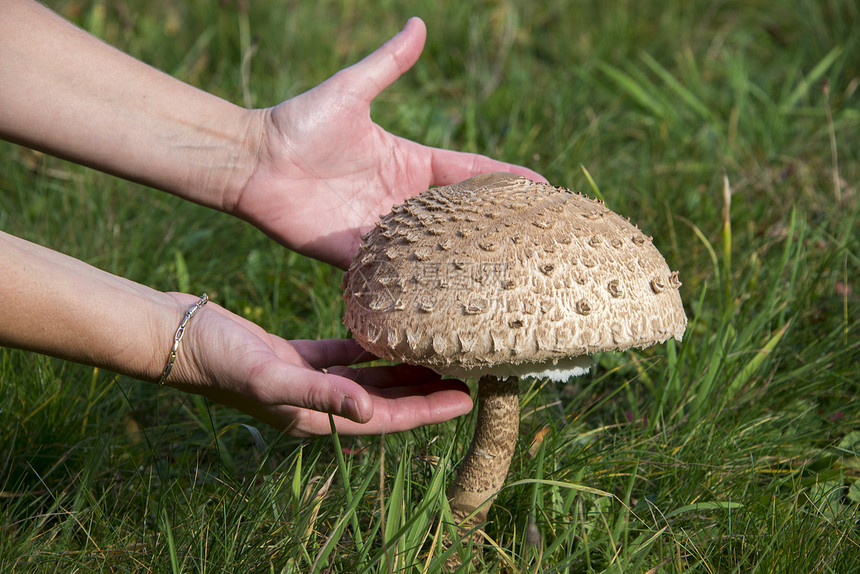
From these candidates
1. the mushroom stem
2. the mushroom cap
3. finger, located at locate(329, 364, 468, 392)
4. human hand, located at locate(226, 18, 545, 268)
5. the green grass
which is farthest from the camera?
human hand, located at locate(226, 18, 545, 268)

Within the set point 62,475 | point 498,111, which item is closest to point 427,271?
point 62,475

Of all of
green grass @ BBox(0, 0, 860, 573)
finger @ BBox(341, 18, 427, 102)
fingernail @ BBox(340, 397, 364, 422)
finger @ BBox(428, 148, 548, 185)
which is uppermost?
finger @ BBox(341, 18, 427, 102)

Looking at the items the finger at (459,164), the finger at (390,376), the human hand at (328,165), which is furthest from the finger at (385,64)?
the finger at (390,376)

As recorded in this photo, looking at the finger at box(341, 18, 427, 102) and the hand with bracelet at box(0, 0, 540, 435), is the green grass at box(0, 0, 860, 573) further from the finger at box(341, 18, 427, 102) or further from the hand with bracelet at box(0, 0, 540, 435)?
the finger at box(341, 18, 427, 102)

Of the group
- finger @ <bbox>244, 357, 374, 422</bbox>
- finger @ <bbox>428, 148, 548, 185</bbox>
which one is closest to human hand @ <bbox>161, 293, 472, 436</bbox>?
finger @ <bbox>244, 357, 374, 422</bbox>

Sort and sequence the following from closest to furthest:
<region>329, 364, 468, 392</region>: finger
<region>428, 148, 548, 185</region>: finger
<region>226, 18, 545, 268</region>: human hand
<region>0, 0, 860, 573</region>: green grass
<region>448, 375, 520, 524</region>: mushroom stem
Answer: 1. <region>0, 0, 860, 573</region>: green grass
2. <region>448, 375, 520, 524</region>: mushroom stem
3. <region>329, 364, 468, 392</region>: finger
4. <region>226, 18, 545, 268</region>: human hand
5. <region>428, 148, 548, 185</region>: finger

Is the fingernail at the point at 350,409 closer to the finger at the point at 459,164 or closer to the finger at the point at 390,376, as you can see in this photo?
the finger at the point at 390,376

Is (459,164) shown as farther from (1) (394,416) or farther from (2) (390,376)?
(1) (394,416)
